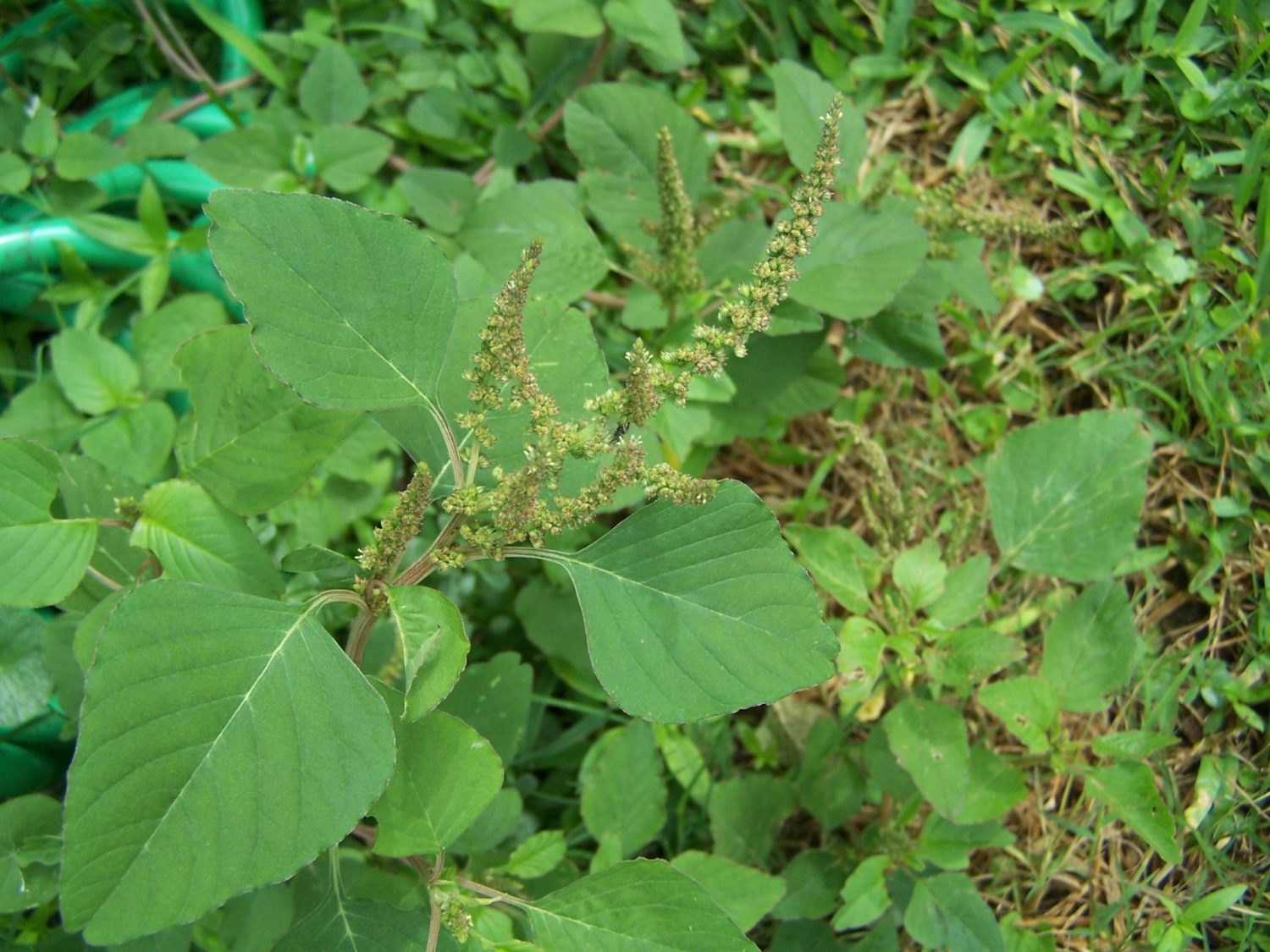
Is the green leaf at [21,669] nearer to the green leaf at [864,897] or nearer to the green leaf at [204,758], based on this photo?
the green leaf at [204,758]

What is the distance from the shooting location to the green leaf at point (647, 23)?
94.2 inches

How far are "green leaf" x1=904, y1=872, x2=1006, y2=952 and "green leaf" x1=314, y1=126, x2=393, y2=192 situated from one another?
2.08 metres

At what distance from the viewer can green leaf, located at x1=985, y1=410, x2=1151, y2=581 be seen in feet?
7.25

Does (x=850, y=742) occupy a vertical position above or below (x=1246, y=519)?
below

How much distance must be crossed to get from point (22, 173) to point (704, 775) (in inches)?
84.0

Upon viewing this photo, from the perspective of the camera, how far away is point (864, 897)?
199 centimetres

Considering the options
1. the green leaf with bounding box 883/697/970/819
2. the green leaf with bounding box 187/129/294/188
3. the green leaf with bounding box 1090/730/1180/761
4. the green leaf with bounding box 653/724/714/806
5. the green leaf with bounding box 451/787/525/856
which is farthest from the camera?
the green leaf with bounding box 187/129/294/188

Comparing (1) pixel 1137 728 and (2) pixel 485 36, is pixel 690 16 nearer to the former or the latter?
(2) pixel 485 36

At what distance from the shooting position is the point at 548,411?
51.1 inches

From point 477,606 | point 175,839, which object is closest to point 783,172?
point 477,606

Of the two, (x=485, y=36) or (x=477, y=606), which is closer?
(x=477, y=606)

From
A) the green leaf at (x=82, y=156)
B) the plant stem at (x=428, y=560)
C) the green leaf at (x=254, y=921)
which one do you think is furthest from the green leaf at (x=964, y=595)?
the green leaf at (x=82, y=156)

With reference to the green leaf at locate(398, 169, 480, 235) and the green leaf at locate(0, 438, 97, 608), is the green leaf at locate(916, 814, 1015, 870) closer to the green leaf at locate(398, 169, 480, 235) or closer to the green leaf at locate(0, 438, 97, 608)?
the green leaf at locate(0, 438, 97, 608)

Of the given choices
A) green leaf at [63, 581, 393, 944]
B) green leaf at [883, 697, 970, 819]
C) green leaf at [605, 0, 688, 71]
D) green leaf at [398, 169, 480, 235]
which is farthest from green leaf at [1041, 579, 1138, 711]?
green leaf at [398, 169, 480, 235]
